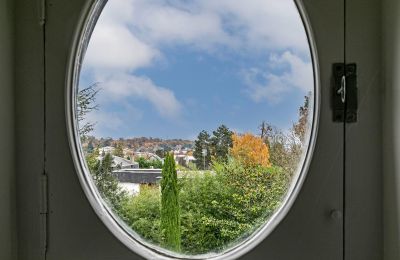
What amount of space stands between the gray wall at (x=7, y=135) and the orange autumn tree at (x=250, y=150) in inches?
23.0

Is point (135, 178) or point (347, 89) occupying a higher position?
point (347, 89)

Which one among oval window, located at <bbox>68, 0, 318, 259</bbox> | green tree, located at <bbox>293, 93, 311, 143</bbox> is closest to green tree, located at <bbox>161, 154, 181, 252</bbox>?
oval window, located at <bbox>68, 0, 318, 259</bbox>

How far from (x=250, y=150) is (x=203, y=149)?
127mm

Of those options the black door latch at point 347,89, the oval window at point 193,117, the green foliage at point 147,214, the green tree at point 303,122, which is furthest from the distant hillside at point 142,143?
the black door latch at point 347,89

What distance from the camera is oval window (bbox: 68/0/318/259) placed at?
3.62 ft

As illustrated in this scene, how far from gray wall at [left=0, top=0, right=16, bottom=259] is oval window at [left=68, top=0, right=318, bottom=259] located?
0.16m

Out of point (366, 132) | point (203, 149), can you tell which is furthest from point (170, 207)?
A: point (366, 132)

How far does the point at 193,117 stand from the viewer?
44.4 inches

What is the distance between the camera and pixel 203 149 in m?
1.13

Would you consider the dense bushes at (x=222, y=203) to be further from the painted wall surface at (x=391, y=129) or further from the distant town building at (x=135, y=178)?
the painted wall surface at (x=391, y=129)

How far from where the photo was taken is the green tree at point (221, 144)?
1.12m

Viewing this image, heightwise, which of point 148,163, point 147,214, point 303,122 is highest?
point 303,122

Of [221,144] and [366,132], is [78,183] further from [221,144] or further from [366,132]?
[366,132]

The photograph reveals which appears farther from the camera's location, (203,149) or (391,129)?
(203,149)
